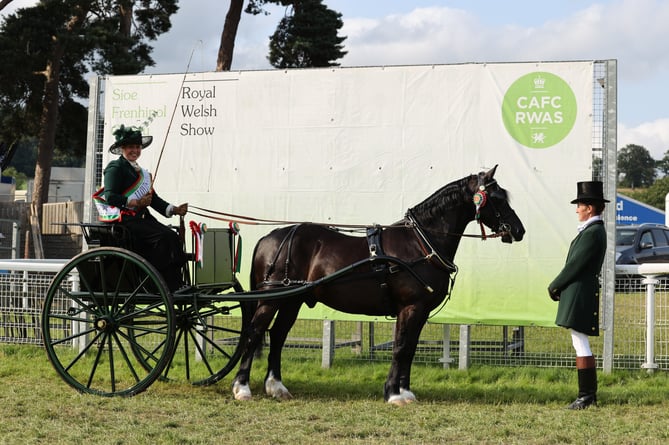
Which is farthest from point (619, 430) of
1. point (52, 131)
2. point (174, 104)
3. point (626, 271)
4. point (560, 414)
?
point (52, 131)

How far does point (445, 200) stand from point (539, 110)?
193cm

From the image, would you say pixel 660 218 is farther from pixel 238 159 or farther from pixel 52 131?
pixel 238 159

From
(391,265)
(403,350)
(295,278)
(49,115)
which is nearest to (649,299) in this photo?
(403,350)

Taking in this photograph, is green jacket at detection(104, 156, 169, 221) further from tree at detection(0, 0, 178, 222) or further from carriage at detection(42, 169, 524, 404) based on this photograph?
tree at detection(0, 0, 178, 222)

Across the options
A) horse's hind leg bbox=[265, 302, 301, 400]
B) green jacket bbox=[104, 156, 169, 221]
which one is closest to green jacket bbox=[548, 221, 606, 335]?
horse's hind leg bbox=[265, 302, 301, 400]

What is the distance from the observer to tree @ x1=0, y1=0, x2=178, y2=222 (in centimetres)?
2212

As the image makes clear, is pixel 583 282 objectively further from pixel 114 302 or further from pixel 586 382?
pixel 114 302

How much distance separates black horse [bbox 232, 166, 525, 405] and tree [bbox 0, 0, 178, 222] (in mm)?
15698

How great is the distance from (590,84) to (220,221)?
418 cm

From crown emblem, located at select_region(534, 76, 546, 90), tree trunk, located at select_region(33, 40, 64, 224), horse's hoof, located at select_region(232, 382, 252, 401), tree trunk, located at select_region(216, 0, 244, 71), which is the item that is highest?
tree trunk, located at select_region(216, 0, 244, 71)

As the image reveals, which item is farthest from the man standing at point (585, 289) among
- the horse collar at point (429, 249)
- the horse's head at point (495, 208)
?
the horse collar at point (429, 249)

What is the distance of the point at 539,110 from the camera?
8.63m

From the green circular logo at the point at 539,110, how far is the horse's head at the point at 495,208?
5.43 feet

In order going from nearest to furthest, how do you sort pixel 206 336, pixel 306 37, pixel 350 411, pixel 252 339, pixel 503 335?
1. pixel 350 411
2. pixel 252 339
3. pixel 206 336
4. pixel 503 335
5. pixel 306 37
